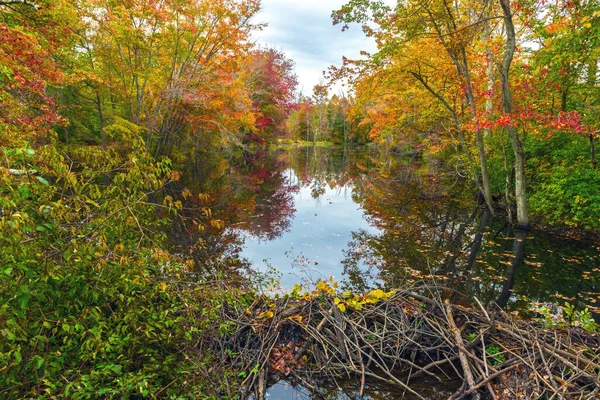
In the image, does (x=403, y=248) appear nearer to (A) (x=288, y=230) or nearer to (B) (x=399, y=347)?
(A) (x=288, y=230)

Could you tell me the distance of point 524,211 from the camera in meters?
11.7

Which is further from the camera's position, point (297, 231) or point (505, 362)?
point (297, 231)

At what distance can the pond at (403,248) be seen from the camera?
290 inches

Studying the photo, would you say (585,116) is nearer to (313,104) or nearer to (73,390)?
(73,390)

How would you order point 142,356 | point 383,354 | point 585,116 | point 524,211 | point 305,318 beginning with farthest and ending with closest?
point 524,211 < point 585,116 < point 305,318 < point 383,354 < point 142,356

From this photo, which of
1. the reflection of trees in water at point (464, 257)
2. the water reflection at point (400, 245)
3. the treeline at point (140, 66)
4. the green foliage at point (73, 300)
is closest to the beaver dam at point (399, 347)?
the reflection of trees in water at point (464, 257)

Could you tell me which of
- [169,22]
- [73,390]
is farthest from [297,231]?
[169,22]

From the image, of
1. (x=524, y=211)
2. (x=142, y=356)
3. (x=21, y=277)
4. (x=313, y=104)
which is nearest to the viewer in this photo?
(x=21, y=277)

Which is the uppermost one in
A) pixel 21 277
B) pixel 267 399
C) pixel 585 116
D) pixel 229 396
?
pixel 585 116

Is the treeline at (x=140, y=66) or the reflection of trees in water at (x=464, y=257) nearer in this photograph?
the reflection of trees in water at (x=464, y=257)

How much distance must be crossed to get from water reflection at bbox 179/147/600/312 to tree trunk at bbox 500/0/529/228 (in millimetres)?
931

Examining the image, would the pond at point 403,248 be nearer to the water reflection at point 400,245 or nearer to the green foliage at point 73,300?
the water reflection at point 400,245

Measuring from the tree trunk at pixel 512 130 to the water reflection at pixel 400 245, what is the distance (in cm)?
93

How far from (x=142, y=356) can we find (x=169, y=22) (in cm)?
1967
